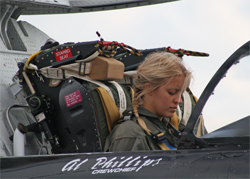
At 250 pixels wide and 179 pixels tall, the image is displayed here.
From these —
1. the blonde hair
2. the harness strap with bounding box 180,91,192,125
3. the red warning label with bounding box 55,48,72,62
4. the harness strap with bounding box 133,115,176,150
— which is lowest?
the harness strap with bounding box 180,91,192,125

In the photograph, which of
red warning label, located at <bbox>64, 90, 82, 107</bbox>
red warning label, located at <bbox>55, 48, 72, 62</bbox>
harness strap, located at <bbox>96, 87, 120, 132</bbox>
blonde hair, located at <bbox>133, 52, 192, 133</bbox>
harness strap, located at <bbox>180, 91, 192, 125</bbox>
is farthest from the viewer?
harness strap, located at <bbox>180, 91, 192, 125</bbox>

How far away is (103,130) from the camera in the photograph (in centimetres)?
244

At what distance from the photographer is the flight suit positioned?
6.42 feet

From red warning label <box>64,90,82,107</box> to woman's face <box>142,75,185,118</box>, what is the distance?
547 mm

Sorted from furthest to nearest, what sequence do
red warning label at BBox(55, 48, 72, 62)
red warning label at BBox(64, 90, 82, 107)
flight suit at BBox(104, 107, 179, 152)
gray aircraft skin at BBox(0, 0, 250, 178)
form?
red warning label at BBox(55, 48, 72, 62) < red warning label at BBox(64, 90, 82, 107) < flight suit at BBox(104, 107, 179, 152) < gray aircraft skin at BBox(0, 0, 250, 178)

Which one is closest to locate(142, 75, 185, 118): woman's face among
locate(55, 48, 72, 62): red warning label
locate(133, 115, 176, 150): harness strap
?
locate(133, 115, 176, 150): harness strap

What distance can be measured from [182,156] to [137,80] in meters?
0.71

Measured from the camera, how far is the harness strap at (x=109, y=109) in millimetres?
2418

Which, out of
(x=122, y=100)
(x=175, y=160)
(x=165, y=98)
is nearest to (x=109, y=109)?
(x=122, y=100)

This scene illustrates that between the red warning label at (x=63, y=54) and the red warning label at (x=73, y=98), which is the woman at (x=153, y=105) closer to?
the red warning label at (x=73, y=98)

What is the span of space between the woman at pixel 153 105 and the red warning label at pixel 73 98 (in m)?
0.50

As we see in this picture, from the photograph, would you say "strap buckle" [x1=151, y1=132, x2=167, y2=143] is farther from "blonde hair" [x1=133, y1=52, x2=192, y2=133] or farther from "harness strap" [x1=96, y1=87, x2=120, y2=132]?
"harness strap" [x1=96, y1=87, x2=120, y2=132]

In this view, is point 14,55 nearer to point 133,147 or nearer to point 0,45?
point 0,45

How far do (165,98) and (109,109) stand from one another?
1.48 ft
